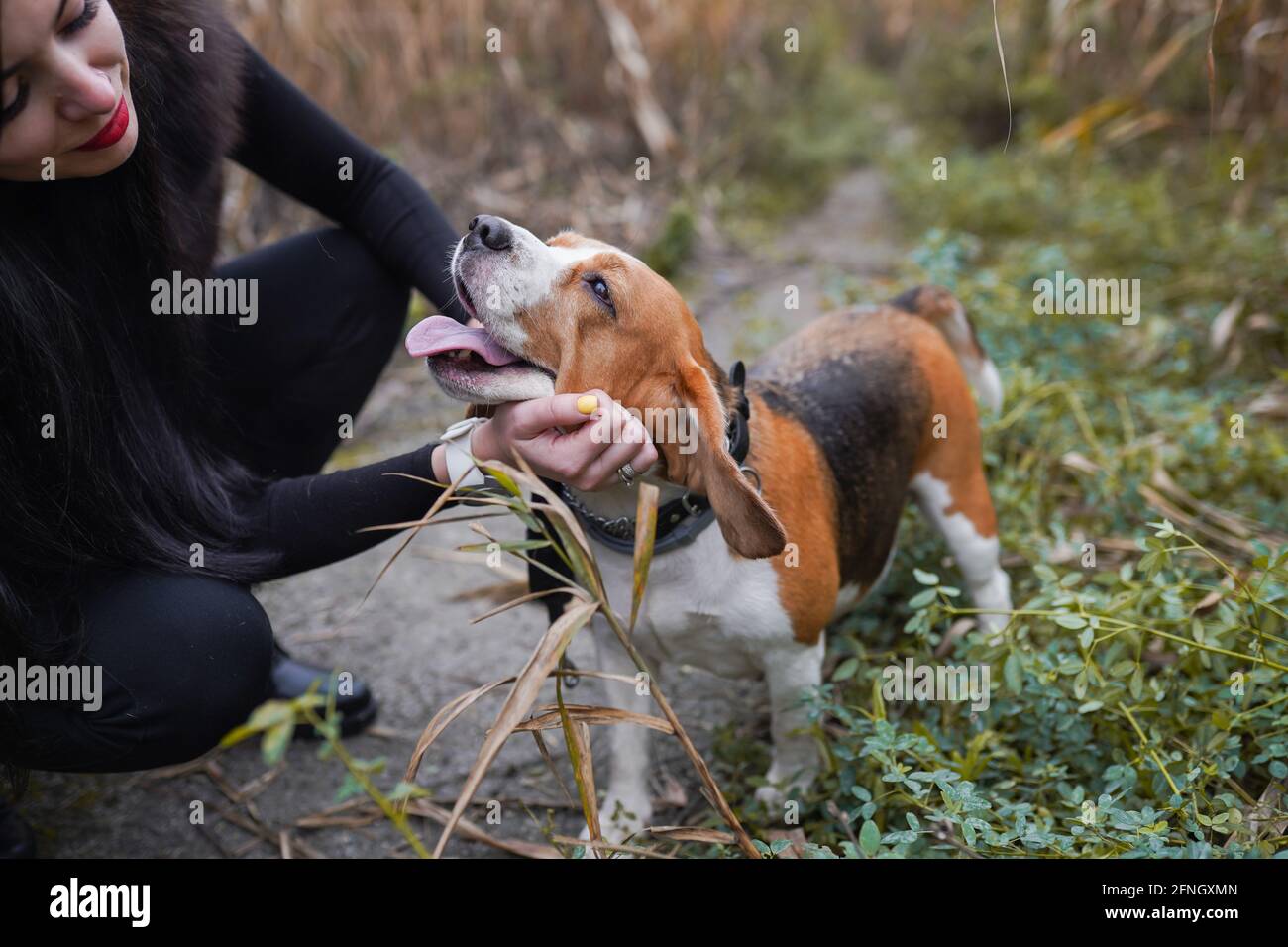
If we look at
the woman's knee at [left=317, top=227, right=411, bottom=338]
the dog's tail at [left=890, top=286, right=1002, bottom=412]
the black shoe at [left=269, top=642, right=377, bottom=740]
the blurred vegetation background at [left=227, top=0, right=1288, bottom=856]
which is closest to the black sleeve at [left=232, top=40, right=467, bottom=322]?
the woman's knee at [left=317, top=227, right=411, bottom=338]

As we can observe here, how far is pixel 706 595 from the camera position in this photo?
2270mm

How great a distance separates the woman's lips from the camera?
6.23 feet

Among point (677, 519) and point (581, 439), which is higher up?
point (581, 439)

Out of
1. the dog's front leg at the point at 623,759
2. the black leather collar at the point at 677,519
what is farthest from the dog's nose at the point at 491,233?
the dog's front leg at the point at 623,759

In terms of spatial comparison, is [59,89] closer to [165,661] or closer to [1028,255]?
[165,661]

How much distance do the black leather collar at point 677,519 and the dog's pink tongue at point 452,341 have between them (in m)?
0.36

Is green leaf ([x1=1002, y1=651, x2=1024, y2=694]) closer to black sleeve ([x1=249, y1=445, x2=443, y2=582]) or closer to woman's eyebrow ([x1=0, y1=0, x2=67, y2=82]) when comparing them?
black sleeve ([x1=249, y1=445, x2=443, y2=582])

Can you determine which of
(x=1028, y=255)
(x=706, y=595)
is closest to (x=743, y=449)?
(x=706, y=595)

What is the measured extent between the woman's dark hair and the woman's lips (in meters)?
0.25

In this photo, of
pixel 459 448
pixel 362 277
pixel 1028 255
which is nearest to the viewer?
pixel 459 448

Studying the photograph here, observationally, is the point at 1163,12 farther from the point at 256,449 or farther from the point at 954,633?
the point at 256,449

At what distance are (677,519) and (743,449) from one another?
21 cm

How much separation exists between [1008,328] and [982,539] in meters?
1.63
